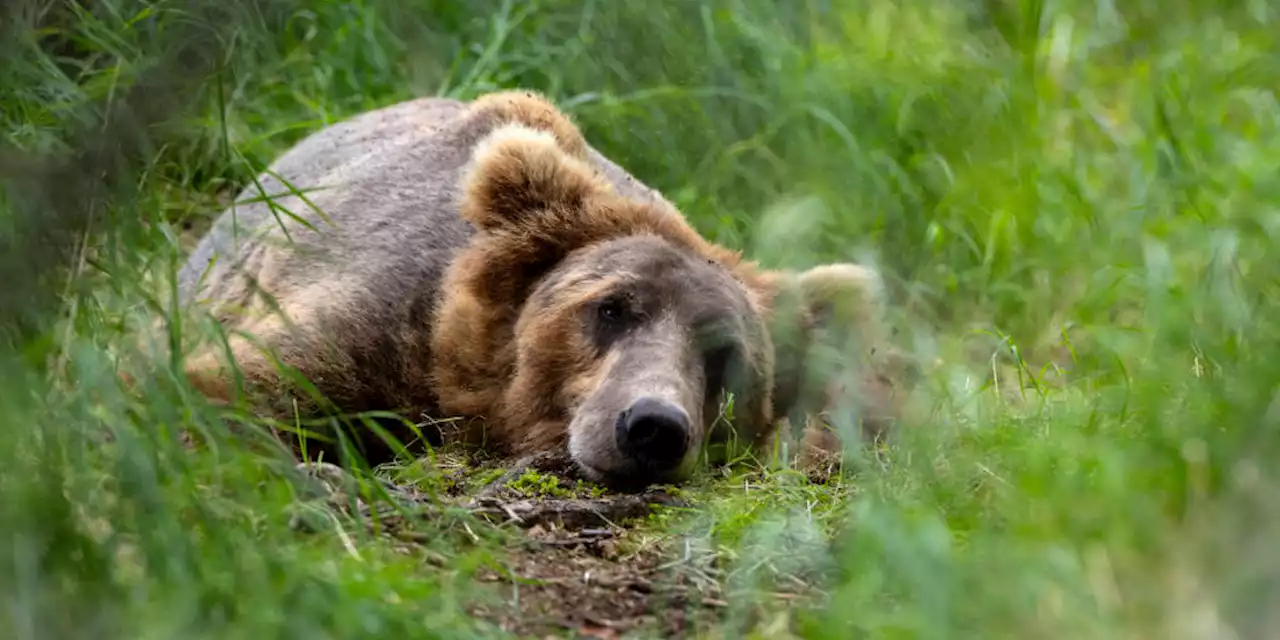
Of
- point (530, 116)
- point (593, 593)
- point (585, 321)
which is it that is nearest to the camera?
point (593, 593)

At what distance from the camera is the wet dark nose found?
12.1 ft

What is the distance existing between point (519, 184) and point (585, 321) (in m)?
0.53

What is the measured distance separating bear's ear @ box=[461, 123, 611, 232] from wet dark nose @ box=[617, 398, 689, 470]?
97 centimetres

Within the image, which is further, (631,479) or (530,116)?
(530,116)

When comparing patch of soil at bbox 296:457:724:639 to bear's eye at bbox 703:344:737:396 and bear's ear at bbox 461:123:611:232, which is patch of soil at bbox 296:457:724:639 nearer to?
bear's eye at bbox 703:344:737:396

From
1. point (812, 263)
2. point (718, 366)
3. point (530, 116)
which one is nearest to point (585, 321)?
point (718, 366)

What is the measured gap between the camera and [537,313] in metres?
4.31

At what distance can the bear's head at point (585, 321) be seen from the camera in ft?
12.9

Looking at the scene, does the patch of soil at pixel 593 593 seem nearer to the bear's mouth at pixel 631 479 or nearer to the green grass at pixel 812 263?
the green grass at pixel 812 263

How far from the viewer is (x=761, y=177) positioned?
606cm

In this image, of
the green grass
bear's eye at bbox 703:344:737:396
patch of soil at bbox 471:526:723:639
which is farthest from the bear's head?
patch of soil at bbox 471:526:723:639

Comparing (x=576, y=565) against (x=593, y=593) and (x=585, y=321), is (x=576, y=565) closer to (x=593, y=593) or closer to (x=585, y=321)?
(x=593, y=593)

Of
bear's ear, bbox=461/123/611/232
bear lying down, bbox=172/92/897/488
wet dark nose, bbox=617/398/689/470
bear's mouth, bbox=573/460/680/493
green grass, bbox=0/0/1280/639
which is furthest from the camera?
bear's ear, bbox=461/123/611/232

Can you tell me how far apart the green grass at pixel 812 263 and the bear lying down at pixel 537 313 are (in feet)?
0.98
